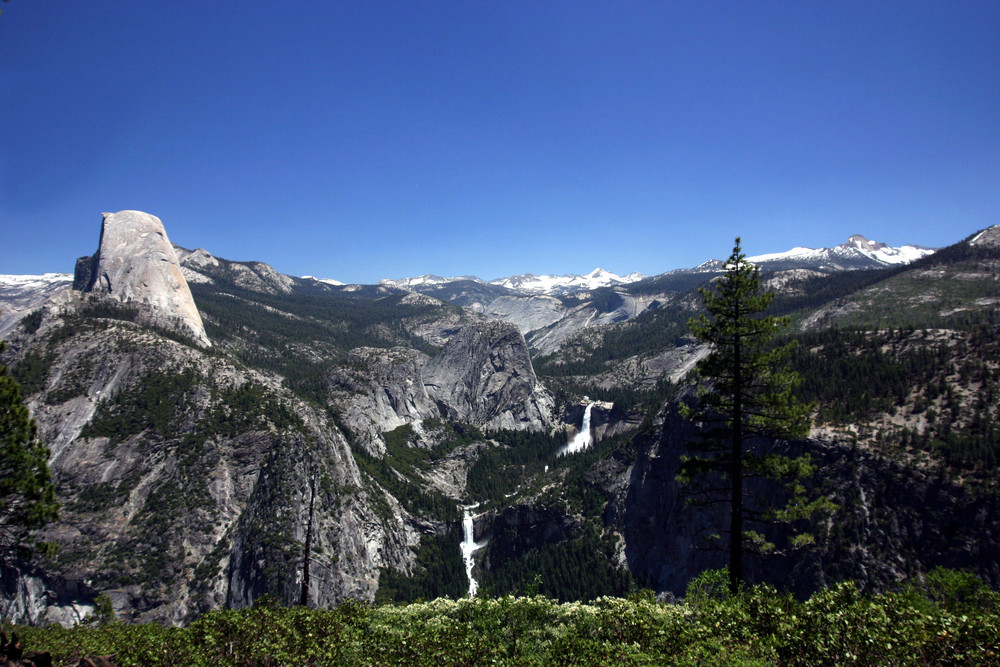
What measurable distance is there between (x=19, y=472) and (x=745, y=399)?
1168 inches

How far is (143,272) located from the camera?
123 m

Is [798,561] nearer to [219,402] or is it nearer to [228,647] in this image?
[228,647]

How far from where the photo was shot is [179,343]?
10131cm

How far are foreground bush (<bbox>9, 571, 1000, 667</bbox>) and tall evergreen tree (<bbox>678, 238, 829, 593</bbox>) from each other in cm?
360

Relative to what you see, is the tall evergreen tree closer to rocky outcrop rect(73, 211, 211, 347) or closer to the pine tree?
the pine tree

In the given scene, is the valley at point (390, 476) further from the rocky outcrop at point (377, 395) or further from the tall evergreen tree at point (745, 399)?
the tall evergreen tree at point (745, 399)

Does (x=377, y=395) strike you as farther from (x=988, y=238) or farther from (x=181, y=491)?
(x=988, y=238)

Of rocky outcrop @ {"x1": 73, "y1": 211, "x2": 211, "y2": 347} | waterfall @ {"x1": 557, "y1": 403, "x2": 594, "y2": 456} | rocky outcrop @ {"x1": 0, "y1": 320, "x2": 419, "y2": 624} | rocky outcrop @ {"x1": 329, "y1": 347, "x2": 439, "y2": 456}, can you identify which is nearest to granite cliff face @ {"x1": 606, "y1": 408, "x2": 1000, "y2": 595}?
rocky outcrop @ {"x1": 0, "y1": 320, "x2": 419, "y2": 624}

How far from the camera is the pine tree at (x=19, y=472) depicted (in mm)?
18031

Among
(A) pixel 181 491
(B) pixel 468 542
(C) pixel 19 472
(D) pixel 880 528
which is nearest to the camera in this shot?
(C) pixel 19 472

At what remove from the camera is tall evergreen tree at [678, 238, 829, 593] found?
17250 mm

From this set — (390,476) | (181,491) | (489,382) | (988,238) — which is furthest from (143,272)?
(988,238)

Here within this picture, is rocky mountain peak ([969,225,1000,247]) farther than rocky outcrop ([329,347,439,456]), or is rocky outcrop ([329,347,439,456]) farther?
rocky mountain peak ([969,225,1000,247])

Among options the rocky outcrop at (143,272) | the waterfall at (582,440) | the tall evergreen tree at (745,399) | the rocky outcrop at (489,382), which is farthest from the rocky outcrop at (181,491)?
the tall evergreen tree at (745,399)
